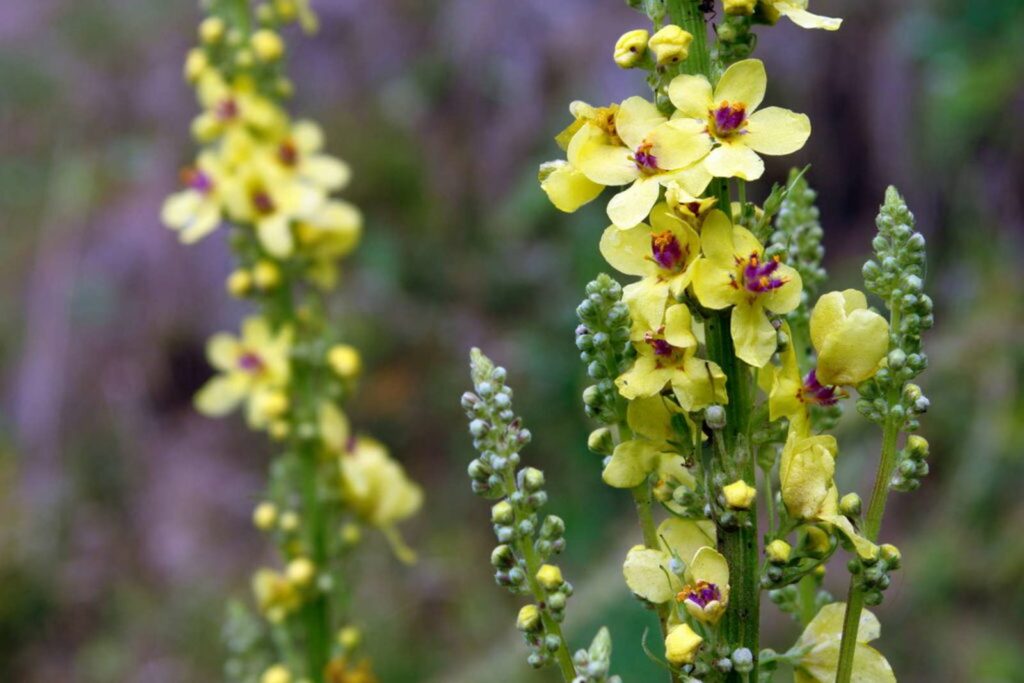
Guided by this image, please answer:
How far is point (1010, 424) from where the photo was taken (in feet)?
9.64

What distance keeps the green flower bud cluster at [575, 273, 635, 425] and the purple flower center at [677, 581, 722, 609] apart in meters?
0.14

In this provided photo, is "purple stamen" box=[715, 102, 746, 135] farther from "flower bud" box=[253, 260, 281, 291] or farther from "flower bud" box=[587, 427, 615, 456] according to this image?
"flower bud" box=[253, 260, 281, 291]

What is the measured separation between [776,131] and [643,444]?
275 mm

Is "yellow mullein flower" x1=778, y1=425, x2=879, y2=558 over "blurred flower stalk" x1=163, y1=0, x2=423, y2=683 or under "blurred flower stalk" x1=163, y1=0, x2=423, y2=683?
under

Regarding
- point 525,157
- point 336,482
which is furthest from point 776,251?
point 525,157

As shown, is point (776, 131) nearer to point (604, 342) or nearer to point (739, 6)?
point (739, 6)

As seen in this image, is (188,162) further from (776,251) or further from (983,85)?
(776,251)

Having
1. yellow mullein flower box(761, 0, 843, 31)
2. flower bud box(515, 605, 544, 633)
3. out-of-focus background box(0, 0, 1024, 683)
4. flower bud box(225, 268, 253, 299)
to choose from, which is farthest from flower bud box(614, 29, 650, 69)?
out-of-focus background box(0, 0, 1024, 683)

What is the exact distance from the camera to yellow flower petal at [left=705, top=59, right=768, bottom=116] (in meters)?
0.82

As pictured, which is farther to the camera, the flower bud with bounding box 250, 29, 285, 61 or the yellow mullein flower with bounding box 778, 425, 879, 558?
the flower bud with bounding box 250, 29, 285, 61

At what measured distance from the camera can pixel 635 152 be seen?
814 millimetres

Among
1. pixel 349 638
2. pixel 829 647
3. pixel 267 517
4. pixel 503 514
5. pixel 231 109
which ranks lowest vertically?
pixel 829 647

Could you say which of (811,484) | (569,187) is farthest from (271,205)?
(811,484)

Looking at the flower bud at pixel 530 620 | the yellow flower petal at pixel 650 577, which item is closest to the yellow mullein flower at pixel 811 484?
the yellow flower petal at pixel 650 577
